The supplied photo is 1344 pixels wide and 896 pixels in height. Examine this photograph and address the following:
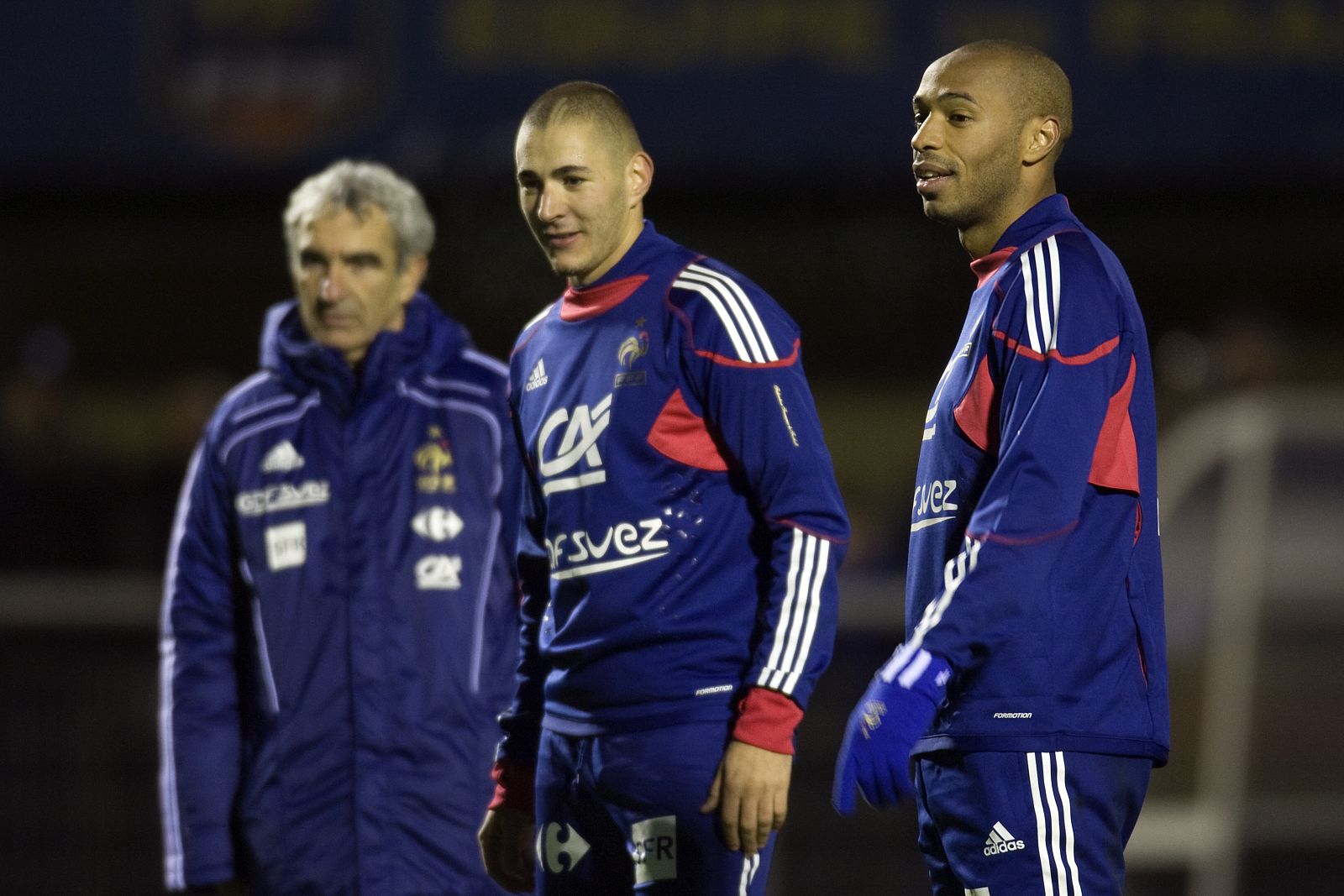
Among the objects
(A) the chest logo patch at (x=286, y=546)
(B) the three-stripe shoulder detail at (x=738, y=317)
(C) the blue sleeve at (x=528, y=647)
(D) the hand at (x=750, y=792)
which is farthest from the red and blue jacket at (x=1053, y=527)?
(A) the chest logo patch at (x=286, y=546)

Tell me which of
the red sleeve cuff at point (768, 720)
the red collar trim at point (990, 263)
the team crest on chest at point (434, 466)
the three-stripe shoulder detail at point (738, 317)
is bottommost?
the red sleeve cuff at point (768, 720)

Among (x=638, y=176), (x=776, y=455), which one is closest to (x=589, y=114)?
(x=638, y=176)

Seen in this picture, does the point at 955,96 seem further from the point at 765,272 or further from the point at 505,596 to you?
the point at 765,272

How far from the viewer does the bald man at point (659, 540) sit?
2.72m

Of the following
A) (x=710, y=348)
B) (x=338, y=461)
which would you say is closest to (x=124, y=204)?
Answer: (x=338, y=461)

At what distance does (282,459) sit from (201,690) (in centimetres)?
52

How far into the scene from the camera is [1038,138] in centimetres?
271

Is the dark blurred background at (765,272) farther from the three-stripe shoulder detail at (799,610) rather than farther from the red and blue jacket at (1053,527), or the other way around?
the red and blue jacket at (1053,527)

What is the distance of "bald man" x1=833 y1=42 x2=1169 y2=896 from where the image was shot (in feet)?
8.00

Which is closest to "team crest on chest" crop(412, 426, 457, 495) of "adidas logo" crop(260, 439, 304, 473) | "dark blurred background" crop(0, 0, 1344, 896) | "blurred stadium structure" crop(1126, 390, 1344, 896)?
"adidas logo" crop(260, 439, 304, 473)

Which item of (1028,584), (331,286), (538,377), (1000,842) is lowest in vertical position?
(1000,842)

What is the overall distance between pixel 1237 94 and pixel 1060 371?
7.19 m

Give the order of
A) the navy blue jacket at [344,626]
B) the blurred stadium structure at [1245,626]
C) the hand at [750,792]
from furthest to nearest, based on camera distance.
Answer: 1. the blurred stadium structure at [1245,626]
2. the navy blue jacket at [344,626]
3. the hand at [750,792]

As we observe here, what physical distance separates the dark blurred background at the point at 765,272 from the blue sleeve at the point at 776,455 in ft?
10.9
